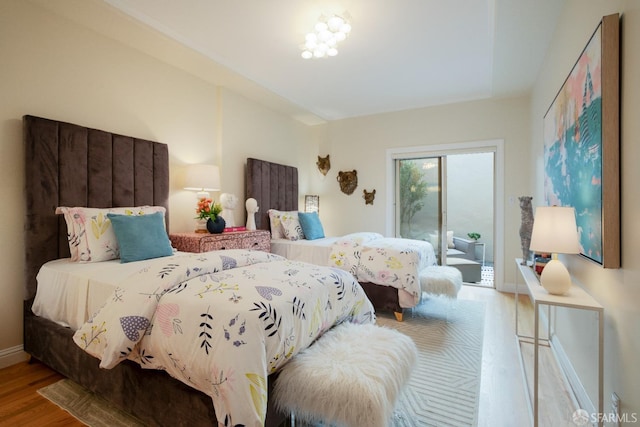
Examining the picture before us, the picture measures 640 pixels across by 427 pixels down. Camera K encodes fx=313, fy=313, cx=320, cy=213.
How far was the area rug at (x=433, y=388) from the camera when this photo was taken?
1.70 meters

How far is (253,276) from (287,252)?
228 centimetres

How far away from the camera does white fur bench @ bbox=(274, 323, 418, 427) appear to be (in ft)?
4.04

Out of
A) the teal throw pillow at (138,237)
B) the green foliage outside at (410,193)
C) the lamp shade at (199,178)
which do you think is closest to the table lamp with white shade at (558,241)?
the teal throw pillow at (138,237)

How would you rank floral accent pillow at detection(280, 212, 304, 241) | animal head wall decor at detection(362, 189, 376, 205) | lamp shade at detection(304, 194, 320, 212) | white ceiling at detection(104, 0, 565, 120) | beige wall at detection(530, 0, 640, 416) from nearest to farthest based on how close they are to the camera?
beige wall at detection(530, 0, 640, 416)
white ceiling at detection(104, 0, 565, 120)
floral accent pillow at detection(280, 212, 304, 241)
animal head wall decor at detection(362, 189, 376, 205)
lamp shade at detection(304, 194, 320, 212)

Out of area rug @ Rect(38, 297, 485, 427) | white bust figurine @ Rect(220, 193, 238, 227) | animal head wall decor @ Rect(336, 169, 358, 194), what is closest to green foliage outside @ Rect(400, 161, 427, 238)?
animal head wall decor @ Rect(336, 169, 358, 194)

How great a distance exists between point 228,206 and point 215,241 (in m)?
0.68

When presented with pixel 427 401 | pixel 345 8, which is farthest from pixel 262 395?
pixel 345 8

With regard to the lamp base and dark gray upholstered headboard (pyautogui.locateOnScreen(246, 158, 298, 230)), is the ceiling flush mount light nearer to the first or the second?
dark gray upholstered headboard (pyautogui.locateOnScreen(246, 158, 298, 230))

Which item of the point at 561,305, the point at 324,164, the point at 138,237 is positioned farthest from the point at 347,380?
the point at 324,164

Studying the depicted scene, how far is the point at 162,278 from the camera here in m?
1.57

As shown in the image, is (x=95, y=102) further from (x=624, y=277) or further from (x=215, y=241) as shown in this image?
(x=624, y=277)

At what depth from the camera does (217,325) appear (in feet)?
4.26

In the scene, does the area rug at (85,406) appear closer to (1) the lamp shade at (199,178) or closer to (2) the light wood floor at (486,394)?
(2) the light wood floor at (486,394)

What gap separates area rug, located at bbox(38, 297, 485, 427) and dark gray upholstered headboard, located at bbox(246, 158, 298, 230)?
7.52 ft
